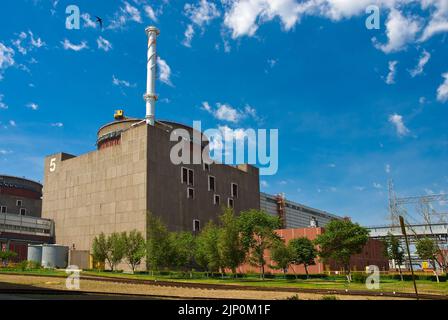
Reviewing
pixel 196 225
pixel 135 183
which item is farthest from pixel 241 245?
pixel 196 225

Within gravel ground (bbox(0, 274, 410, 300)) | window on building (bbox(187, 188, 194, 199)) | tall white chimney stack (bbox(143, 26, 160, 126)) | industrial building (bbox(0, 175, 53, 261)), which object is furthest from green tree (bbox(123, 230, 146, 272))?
gravel ground (bbox(0, 274, 410, 300))

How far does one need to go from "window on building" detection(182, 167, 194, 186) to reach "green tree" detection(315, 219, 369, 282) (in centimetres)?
3582

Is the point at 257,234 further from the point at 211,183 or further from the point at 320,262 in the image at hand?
the point at 211,183

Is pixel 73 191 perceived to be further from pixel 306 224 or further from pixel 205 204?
pixel 306 224

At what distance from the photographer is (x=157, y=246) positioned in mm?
55812

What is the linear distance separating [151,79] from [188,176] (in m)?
20.5

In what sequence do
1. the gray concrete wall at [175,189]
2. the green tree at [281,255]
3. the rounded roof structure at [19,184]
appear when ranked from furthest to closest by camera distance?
the rounded roof structure at [19,184], the gray concrete wall at [175,189], the green tree at [281,255]

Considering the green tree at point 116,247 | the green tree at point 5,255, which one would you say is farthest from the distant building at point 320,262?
the green tree at point 5,255

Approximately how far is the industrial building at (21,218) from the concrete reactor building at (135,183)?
3577mm

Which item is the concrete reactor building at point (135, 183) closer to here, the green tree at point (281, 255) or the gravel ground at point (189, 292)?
the green tree at point (281, 255)

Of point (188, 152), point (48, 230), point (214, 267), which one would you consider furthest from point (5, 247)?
point (214, 267)

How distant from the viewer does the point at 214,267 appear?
56.6 metres

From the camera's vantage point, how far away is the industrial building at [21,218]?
273 ft
